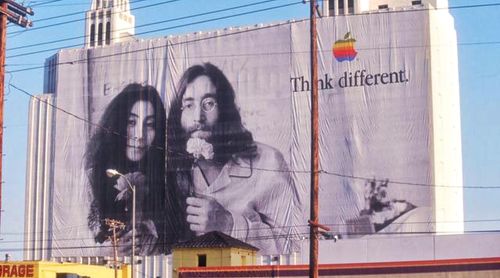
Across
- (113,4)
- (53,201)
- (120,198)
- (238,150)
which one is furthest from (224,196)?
(113,4)

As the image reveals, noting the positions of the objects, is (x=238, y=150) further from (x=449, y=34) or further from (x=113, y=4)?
(x=113, y=4)

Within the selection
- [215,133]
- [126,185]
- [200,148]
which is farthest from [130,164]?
[215,133]

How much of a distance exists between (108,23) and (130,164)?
2463 cm

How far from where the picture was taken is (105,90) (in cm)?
11219

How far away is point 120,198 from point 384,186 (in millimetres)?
32261

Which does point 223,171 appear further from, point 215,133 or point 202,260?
point 202,260

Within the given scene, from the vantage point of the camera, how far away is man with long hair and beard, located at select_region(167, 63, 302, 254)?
9800 centimetres

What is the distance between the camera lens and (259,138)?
100688mm

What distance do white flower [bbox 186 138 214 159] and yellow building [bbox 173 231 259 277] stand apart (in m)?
42.7

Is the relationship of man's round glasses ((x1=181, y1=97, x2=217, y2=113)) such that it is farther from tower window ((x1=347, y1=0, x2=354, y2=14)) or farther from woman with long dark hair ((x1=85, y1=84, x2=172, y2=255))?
tower window ((x1=347, y1=0, x2=354, y2=14))

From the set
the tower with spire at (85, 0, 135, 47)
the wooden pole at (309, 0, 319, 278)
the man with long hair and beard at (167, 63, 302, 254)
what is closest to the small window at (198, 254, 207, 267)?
the wooden pole at (309, 0, 319, 278)

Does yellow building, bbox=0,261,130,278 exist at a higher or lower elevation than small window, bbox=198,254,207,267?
lower

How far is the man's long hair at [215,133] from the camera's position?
102250mm

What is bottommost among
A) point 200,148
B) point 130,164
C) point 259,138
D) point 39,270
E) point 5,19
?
point 39,270
